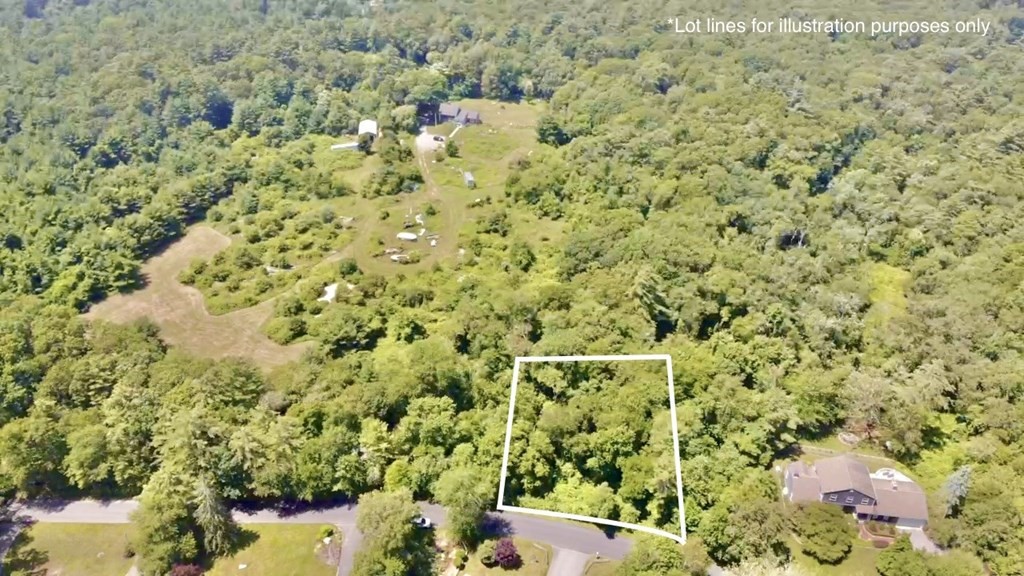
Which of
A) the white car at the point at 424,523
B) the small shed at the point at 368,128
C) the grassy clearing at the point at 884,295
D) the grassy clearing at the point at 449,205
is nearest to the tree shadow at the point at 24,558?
the white car at the point at 424,523

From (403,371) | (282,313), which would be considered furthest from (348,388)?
(282,313)

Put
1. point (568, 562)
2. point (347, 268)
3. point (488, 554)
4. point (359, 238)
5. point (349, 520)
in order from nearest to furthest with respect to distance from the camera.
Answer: point (488, 554) → point (568, 562) → point (349, 520) → point (347, 268) → point (359, 238)

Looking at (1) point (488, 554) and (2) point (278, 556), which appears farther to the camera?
(2) point (278, 556)

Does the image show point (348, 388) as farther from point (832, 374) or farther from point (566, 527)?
point (832, 374)

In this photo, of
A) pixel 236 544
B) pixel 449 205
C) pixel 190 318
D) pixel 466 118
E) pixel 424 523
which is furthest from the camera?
pixel 466 118

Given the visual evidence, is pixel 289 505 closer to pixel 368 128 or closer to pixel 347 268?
pixel 347 268

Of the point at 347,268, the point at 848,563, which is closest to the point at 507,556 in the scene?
the point at 848,563
